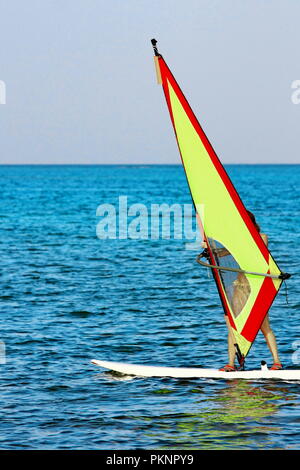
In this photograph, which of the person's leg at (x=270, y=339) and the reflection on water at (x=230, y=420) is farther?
the person's leg at (x=270, y=339)

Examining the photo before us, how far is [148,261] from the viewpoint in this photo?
127ft

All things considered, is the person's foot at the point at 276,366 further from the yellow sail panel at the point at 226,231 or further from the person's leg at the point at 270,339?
the yellow sail panel at the point at 226,231

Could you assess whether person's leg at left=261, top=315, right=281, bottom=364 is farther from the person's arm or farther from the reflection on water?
the person's arm

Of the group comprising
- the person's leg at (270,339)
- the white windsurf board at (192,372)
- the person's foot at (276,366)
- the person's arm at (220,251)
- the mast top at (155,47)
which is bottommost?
the white windsurf board at (192,372)

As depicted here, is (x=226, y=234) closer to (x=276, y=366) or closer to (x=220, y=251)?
(x=220, y=251)

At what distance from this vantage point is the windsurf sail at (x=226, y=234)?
50.0 feet

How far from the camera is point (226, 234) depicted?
15648mm

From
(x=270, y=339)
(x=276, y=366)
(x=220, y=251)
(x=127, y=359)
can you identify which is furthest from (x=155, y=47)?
(x=127, y=359)

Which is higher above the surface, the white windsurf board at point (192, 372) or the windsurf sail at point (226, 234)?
the windsurf sail at point (226, 234)

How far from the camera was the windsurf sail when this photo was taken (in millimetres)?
15250

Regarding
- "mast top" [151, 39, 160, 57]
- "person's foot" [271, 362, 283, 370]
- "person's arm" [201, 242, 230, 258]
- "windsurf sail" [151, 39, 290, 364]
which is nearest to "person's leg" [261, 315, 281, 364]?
"person's foot" [271, 362, 283, 370]

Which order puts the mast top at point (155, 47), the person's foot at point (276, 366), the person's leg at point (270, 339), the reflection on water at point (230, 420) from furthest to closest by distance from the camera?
the person's foot at point (276, 366)
the person's leg at point (270, 339)
the mast top at point (155, 47)
the reflection on water at point (230, 420)

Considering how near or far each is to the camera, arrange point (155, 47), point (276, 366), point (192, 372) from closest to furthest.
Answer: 1. point (155, 47)
2. point (276, 366)
3. point (192, 372)

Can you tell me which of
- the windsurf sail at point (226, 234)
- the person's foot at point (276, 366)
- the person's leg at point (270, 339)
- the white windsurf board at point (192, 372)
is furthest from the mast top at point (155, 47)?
the person's foot at point (276, 366)
